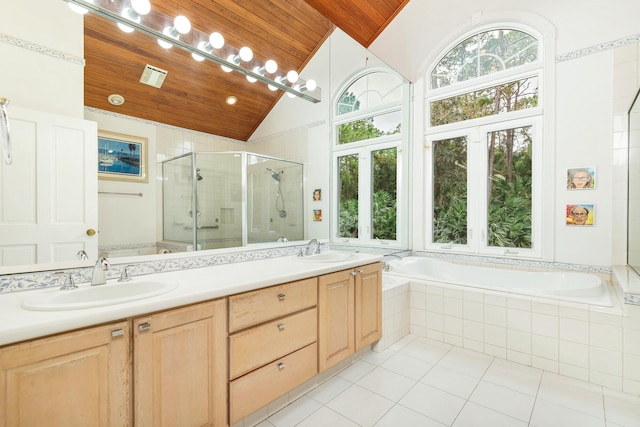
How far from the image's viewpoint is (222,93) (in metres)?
2.07

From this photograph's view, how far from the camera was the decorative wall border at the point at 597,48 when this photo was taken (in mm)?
2492

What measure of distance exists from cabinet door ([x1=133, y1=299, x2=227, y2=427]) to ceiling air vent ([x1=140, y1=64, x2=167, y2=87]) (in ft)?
4.27

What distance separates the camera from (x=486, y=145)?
3227 millimetres

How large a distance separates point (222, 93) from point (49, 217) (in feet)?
4.07

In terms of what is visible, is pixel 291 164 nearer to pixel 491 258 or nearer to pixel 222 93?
pixel 222 93

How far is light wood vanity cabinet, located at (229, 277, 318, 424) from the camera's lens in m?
1.42

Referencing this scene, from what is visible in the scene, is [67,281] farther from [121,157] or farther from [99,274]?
[121,157]

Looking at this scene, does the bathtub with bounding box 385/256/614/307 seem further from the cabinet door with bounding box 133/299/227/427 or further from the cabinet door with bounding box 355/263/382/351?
the cabinet door with bounding box 133/299/227/427

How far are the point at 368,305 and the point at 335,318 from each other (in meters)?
0.39

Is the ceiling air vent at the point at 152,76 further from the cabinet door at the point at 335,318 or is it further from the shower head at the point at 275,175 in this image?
the cabinet door at the point at 335,318

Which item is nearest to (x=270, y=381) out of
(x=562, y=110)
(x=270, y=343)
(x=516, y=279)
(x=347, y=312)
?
(x=270, y=343)

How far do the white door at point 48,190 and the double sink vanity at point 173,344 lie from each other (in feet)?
0.63

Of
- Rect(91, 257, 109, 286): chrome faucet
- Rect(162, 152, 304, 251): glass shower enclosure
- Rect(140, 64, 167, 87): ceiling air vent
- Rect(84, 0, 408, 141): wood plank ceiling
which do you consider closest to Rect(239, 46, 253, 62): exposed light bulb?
Rect(84, 0, 408, 141): wood plank ceiling

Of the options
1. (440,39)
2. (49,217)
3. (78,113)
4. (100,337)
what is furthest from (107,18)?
(440,39)
